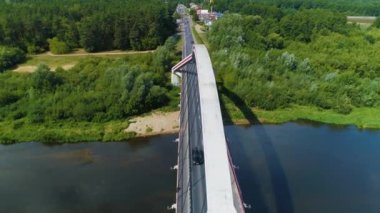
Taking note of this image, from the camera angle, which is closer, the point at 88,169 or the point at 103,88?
the point at 88,169

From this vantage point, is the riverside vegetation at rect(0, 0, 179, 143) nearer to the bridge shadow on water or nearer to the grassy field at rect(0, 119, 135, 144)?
the grassy field at rect(0, 119, 135, 144)

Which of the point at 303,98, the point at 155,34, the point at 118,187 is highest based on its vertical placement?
the point at 155,34

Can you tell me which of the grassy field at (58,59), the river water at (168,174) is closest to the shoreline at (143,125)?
the river water at (168,174)

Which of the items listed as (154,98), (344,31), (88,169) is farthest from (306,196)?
(344,31)

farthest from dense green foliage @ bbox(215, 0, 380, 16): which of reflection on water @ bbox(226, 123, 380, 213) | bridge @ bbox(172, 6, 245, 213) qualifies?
bridge @ bbox(172, 6, 245, 213)

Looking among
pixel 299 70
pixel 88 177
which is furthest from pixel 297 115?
pixel 88 177

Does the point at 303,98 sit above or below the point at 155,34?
below

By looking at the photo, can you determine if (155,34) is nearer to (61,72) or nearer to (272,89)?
(61,72)
